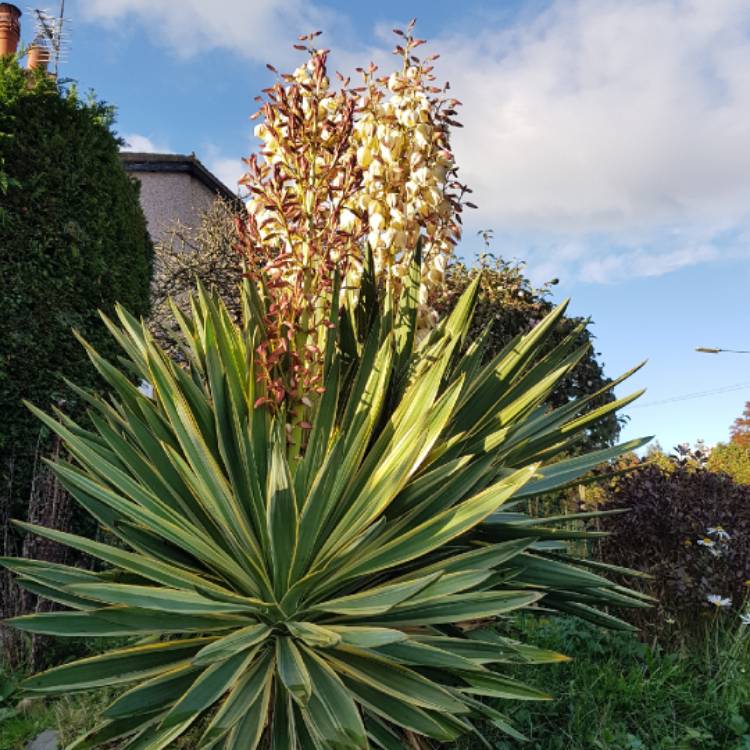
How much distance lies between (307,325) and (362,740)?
126cm

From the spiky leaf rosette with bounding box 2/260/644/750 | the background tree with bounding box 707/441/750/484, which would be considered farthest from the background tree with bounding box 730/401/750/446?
the spiky leaf rosette with bounding box 2/260/644/750

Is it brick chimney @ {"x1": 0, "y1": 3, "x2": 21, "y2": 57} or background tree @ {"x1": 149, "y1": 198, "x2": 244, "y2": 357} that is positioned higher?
brick chimney @ {"x1": 0, "y1": 3, "x2": 21, "y2": 57}

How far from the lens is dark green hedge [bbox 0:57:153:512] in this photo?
5.21 m

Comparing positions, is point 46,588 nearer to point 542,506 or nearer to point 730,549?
Answer: point 730,549

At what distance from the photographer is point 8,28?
25.4 ft

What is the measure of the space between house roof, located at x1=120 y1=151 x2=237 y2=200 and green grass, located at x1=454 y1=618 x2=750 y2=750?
43.2 ft

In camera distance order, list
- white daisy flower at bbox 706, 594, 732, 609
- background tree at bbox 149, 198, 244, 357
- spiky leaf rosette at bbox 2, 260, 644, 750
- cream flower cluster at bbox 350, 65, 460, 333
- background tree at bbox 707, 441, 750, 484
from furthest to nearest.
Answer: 1. background tree at bbox 707, 441, 750, 484
2. background tree at bbox 149, 198, 244, 357
3. white daisy flower at bbox 706, 594, 732, 609
4. cream flower cluster at bbox 350, 65, 460, 333
5. spiky leaf rosette at bbox 2, 260, 644, 750

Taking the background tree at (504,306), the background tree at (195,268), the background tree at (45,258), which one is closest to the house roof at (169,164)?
the background tree at (195,268)

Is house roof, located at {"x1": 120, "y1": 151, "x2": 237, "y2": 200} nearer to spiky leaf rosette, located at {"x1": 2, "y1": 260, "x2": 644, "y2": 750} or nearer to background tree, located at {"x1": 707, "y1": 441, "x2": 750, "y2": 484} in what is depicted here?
background tree, located at {"x1": 707, "y1": 441, "x2": 750, "y2": 484}

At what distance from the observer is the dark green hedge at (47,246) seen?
5.21 m

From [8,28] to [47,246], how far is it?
3.63 m

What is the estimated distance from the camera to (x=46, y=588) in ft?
8.64

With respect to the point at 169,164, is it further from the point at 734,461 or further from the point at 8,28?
the point at 734,461

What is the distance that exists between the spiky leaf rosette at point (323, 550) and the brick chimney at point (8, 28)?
20.7 ft
